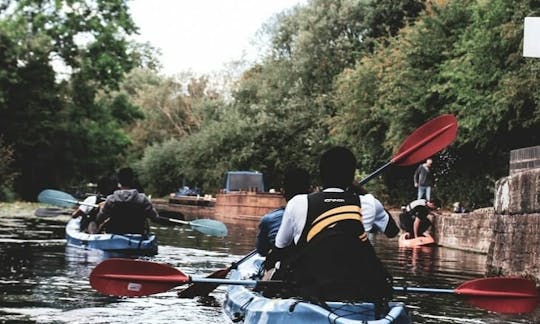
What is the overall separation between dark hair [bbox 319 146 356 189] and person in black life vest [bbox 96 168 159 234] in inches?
334

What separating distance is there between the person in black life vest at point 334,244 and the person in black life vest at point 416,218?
15.9 meters

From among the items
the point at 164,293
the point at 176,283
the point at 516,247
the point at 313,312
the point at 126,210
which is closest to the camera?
the point at 313,312

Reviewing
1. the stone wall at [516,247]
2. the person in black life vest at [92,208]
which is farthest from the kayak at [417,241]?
the person in black life vest at [92,208]

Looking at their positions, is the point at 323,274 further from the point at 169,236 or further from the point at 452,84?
the point at 452,84

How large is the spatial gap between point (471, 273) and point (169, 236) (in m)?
10.2

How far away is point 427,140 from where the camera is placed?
32.9 feet

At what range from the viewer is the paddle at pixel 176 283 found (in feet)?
27.5

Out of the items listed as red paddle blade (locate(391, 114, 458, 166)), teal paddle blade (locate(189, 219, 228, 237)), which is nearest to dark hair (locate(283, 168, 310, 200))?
red paddle blade (locate(391, 114, 458, 166))

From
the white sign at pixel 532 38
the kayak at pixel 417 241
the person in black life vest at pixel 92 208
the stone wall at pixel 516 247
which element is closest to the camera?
the white sign at pixel 532 38

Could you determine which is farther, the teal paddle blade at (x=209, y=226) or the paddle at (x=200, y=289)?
the teal paddle blade at (x=209, y=226)

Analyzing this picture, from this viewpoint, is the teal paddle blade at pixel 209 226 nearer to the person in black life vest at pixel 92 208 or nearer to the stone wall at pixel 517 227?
the person in black life vest at pixel 92 208

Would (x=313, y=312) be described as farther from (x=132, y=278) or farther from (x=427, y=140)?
(x=427, y=140)

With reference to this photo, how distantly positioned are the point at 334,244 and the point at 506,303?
234cm

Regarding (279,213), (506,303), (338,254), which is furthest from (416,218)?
(338,254)
